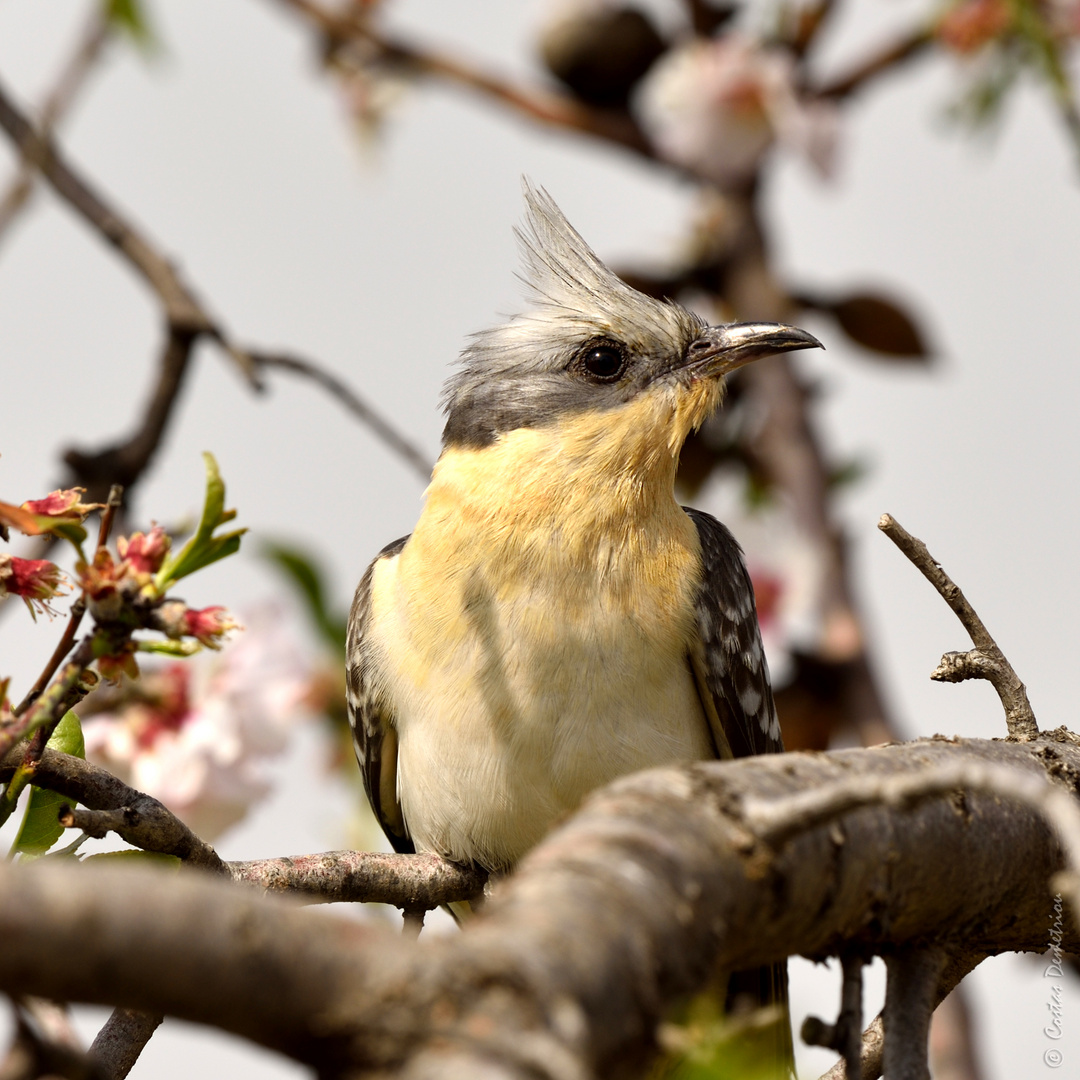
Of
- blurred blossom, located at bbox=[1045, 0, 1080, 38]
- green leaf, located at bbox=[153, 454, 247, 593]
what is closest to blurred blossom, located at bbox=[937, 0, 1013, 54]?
blurred blossom, located at bbox=[1045, 0, 1080, 38]

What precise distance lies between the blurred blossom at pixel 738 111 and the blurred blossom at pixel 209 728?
305 cm

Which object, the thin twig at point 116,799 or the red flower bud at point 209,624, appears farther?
the thin twig at point 116,799

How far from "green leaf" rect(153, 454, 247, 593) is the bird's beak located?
8.68ft

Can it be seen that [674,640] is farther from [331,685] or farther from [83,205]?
[83,205]

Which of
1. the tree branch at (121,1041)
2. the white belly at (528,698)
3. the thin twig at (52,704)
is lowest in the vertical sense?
the tree branch at (121,1041)

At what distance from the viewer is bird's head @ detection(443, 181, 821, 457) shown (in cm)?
443

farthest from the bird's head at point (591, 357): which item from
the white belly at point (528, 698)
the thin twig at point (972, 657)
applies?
the thin twig at point (972, 657)

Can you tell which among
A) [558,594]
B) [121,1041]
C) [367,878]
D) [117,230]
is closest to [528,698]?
[558,594]

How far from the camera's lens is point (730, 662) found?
4246 mm

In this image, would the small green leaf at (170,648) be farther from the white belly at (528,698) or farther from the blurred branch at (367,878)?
the white belly at (528,698)

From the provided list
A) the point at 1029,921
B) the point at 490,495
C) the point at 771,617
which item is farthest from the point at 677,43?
the point at 1029,921

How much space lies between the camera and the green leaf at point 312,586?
532cm

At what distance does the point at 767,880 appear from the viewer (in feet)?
6.35

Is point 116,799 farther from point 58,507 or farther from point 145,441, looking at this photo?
point 145,441
